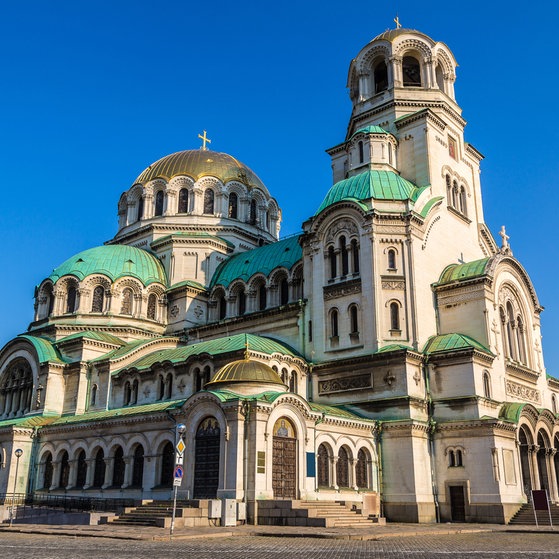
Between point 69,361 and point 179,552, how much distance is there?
102ft

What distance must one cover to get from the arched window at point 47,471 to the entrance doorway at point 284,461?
1704 cm

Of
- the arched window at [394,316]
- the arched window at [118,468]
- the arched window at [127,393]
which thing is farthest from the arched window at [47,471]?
the arched window at [394,316]

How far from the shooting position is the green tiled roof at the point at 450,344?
1345 inches

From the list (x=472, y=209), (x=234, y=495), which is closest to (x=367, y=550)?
(x=234, y=495)

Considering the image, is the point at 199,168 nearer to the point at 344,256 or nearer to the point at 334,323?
the point at 344,256

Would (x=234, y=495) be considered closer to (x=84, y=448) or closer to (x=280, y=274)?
(x=84, y=448)

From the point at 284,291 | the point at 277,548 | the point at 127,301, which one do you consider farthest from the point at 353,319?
the point at 277,548

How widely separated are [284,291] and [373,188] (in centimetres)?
920

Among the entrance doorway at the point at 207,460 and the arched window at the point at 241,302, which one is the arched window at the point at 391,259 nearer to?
the arched window at the point at 241,302

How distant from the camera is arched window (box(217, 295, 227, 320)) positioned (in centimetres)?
4688

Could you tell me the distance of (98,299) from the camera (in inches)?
1896

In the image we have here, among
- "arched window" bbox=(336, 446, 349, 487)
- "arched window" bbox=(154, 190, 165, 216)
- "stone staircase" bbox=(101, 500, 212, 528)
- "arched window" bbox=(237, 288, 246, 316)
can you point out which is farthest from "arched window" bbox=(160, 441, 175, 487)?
"arched window" bbox=(154, 190, 165, 216)

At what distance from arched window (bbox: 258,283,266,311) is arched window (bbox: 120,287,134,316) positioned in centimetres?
980

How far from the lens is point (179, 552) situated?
52.0 ft
